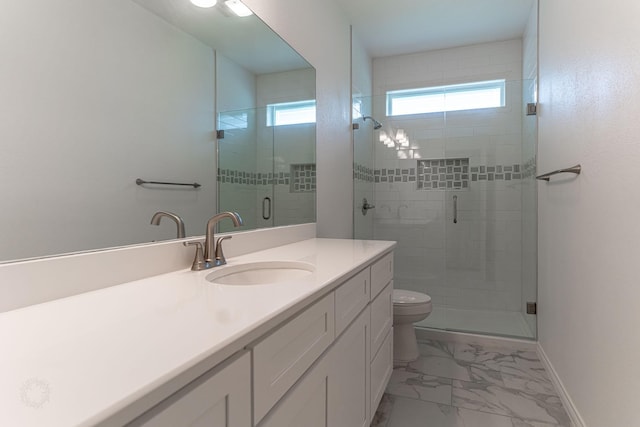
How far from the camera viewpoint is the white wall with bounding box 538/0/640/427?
45.8 inches

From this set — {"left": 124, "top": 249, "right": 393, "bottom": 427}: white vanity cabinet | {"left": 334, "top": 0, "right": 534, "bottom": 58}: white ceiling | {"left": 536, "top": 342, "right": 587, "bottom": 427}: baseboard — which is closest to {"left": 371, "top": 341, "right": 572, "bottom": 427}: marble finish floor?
{"left": 536, "top": 342, "right": 587, "bottom": 427}: baseboard

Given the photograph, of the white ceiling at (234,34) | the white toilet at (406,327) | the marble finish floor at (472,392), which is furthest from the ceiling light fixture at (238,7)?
the marble finish floor at (472,392)

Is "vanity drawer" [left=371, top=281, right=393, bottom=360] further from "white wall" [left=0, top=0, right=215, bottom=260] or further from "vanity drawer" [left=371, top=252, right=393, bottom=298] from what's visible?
"white wall" [left=0, top=0, right=215, bottom=260]

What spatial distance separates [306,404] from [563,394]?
1.65m

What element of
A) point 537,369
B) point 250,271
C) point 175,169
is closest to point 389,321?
point 250,271

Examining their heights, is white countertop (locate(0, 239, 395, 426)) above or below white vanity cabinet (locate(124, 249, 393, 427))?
above

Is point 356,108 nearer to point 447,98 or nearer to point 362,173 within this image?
point 362,173

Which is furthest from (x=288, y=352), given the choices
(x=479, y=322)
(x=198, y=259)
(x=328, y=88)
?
(x=479, y=322)

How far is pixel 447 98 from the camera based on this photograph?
3326mm

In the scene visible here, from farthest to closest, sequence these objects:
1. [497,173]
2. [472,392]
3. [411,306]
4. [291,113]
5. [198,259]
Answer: [497,173], [411,306], [291,113], [472,392], [198,259]

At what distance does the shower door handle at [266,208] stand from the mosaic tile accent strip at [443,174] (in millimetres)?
1874

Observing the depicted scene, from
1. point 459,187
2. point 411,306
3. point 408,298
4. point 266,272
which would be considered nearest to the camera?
point 266,272

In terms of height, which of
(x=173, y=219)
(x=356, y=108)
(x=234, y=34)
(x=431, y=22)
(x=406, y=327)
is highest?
(x=431, y=22)

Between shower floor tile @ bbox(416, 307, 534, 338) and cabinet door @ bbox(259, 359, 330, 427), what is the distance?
200 centimetres
